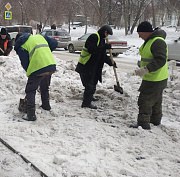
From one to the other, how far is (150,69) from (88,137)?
135 centimetres

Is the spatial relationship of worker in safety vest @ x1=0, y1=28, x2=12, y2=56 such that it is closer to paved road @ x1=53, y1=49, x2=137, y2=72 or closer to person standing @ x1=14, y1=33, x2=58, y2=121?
person standing @ x1=14, y1=33, x2=58, y2=121

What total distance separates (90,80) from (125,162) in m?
2.40

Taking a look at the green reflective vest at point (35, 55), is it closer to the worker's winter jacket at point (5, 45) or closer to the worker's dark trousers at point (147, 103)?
the worker's dark trousers at point (147, 103)

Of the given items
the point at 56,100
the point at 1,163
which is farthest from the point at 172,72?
the point at 1,163

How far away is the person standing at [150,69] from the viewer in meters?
3.93

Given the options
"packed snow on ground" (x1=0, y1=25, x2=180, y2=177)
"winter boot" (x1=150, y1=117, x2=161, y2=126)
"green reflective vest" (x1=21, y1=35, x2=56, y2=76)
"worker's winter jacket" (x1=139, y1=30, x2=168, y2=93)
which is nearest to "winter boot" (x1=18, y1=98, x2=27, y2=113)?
"packed snow on ground" (x1=0, y1=25, x2=180, y2=177)

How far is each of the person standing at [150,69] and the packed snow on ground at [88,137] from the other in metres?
0.34

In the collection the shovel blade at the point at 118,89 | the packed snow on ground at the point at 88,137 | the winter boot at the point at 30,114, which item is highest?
the shovel blade at the point at 118,89

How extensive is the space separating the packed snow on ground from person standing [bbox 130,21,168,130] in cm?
34

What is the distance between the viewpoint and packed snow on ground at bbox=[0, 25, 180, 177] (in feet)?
10.2

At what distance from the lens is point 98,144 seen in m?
3.72

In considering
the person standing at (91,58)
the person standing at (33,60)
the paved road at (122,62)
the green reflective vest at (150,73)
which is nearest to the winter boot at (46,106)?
the person standing at (33,60)

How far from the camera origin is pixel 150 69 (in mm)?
3928

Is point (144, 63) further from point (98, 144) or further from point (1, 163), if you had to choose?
point (1, 163)
